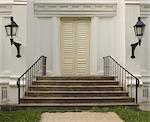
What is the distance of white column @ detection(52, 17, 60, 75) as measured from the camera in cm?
1764

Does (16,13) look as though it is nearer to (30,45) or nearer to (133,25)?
(30,45)

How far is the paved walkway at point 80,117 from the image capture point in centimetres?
1114

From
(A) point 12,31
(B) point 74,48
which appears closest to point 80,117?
(A) point 12,31

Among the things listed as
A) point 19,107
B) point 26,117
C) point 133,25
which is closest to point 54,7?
point 133,25

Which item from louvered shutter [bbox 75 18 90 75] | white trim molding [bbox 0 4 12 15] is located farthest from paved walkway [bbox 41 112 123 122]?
white trim molding [bbox 0 4 12 15]

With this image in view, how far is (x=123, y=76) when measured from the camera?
635 inches

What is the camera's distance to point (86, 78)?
52.6ft

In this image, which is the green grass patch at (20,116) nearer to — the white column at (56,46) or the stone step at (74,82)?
the stone step at (74,82)

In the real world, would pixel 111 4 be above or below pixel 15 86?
above

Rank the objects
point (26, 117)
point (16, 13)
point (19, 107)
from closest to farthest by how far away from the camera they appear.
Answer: point (26, 117) → point (19, 107) → point (16, 13)

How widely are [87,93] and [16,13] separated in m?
4.26

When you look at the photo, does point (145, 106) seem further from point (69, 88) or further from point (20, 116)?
point (20, 116)

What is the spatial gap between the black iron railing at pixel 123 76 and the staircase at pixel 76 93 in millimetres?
367

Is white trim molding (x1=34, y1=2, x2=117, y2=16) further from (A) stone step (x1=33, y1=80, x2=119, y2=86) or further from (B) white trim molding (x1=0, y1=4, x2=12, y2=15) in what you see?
(A) stone step (x1=33, y1=80, x2=119, y2=86)
